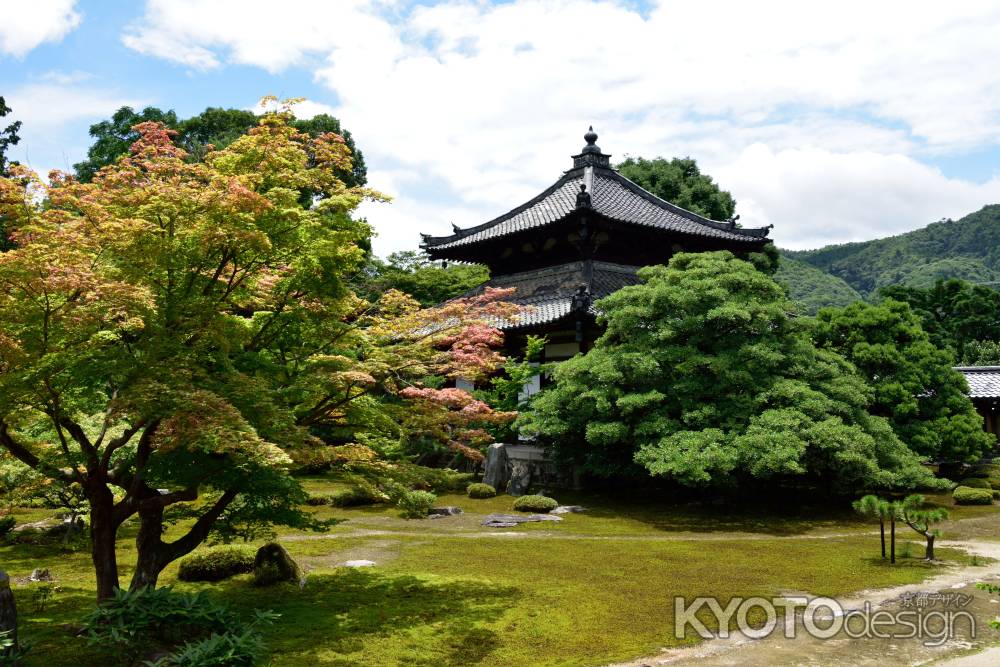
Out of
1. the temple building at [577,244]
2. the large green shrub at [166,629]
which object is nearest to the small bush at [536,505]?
the temple building at [577,244]

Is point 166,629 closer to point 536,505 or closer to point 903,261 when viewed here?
point 536,505

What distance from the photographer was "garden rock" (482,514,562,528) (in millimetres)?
15984

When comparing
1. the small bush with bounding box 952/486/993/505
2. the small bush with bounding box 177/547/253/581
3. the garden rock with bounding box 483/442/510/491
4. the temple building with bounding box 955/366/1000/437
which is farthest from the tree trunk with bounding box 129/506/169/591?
the temple building with bounding box 955/366/1000/437

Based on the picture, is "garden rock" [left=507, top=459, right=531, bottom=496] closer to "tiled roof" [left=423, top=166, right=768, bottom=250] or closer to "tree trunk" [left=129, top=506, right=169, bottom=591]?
"tiled roof" [left=423, top=166, right=768, bottom=250]

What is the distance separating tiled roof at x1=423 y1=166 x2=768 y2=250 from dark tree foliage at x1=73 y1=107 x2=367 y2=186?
50.6ft

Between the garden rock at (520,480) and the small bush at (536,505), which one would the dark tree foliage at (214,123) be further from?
the small bush at (536,505)

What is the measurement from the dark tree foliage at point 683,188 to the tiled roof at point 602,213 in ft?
39.9

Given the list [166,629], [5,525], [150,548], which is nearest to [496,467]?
[5,525]

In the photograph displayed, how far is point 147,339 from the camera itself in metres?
7.19

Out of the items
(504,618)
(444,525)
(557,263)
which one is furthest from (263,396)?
(557,263)

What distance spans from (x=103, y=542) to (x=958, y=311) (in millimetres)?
53763

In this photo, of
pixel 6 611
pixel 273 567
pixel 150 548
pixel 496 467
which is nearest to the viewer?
pixel 6 611

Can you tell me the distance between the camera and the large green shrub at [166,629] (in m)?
6.01

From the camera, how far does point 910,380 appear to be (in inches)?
821
